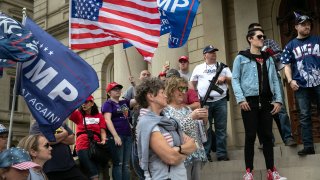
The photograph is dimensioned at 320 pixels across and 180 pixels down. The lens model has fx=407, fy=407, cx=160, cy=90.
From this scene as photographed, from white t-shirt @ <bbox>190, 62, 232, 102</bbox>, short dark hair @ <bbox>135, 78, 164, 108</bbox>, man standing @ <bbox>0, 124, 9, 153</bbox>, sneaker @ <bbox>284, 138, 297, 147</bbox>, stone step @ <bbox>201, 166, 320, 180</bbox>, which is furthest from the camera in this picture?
white t-shirt @ <bbox>190, 62, 232, 102</bbox>

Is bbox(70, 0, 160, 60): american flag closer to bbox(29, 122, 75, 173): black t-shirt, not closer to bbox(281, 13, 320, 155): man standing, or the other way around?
bbox(29, 122, 75, 173): black t-shirt

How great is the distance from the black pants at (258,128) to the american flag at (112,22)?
178cm

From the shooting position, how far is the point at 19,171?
138 inches

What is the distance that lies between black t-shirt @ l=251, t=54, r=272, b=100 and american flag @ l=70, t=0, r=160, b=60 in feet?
5.15

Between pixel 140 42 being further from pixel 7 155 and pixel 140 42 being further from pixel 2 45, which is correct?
pixel 7 155

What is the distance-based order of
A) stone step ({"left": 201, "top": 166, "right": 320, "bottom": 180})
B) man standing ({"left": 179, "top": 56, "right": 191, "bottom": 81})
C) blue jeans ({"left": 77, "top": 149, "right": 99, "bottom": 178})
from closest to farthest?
stone step ({"left": 201, "top": 166, "right": 320, "bottom": 180}) < blue jeans ({"left": 77, "top": 149, "right": 99, "bottom": 178}) < man standing ({"left": 179, "top": 56, "right": 191, "bottom": 81})

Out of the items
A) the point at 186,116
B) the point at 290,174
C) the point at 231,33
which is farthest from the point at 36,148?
the point at 231,33

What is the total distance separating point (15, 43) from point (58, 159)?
68.2 inches

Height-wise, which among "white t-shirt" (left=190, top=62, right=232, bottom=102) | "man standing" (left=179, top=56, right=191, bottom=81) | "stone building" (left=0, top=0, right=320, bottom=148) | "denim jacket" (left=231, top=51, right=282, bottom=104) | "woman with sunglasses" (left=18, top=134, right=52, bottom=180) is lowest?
"woman with sunglasses" (left=18, top=134, right=52, bottom=180)

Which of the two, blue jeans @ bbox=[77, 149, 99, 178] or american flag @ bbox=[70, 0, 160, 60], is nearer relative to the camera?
american flag @ bbox=[70, 0, 160, 60]

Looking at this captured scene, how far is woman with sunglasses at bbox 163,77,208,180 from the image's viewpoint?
420 centimetres

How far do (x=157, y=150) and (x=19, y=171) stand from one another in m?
1.23

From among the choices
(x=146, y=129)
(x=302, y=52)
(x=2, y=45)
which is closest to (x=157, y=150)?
(x=146, y=129)

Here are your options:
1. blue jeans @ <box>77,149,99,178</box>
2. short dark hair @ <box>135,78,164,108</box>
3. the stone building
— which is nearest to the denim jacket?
short dark hair @ <box>135,78,164,108</box>
